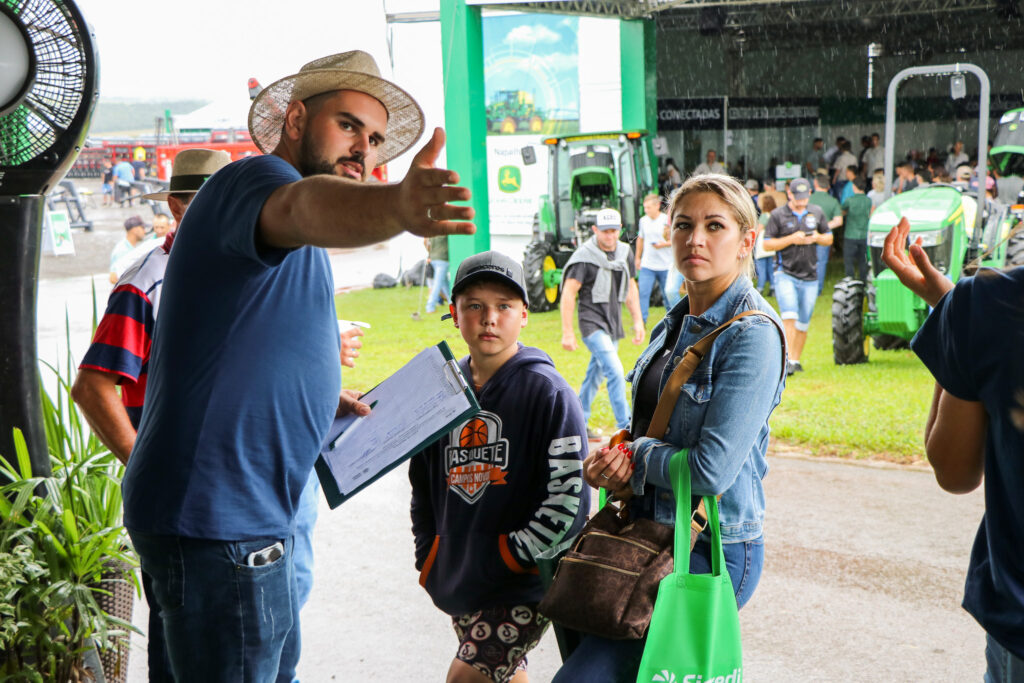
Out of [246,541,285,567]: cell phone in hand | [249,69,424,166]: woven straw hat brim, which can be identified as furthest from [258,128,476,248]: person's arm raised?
[246,541,285,567]: cell phone in hand

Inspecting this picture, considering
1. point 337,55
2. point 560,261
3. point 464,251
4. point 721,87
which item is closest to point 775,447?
point 464,251

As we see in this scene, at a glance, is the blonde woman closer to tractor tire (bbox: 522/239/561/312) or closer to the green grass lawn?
the green grass lawn

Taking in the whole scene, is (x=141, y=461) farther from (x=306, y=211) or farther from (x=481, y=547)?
(x=481, y=547)

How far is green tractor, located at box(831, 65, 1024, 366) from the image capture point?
960 cm

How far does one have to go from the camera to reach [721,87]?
105ft

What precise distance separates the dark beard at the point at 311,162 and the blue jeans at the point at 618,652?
1.16 metres

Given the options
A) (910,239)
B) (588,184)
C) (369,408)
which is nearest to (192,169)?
(369,408)

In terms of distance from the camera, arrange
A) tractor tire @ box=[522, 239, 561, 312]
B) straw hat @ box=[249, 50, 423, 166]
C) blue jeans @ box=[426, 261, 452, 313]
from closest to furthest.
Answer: straw hat @ box=[249, 50, 423, 166], blue jeans @ box=[426, 261, 452, 313], tractor tire @ box=[522, 239, 561, 312]

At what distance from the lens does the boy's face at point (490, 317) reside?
9.09ft

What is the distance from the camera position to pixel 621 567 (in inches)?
85.1

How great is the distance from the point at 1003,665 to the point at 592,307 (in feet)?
19.6

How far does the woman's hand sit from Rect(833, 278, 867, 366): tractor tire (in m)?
8.69

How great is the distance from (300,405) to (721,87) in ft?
105

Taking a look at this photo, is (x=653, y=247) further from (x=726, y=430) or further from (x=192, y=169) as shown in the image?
(x=726, y=430)
